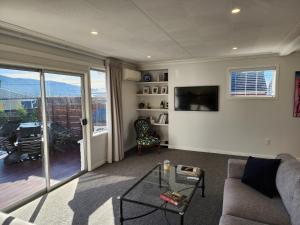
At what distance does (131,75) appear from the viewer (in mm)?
4914

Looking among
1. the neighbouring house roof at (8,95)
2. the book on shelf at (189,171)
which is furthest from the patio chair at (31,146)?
the book on shelf at (189,171)

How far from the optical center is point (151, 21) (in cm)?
225

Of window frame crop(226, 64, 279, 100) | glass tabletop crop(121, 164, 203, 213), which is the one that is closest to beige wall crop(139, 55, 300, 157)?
window frame crop(226, 64, 279, 100)

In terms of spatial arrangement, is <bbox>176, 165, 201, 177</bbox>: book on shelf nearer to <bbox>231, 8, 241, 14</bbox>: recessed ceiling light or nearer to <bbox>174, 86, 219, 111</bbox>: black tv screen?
<bbox>231, 8, 241, 14</bbox>: recessed ceiling light

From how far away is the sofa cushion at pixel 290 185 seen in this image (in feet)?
5.17

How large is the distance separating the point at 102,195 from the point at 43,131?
135 centimetres

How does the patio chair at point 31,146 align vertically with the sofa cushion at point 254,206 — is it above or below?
above

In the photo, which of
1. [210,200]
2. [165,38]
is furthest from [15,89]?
[210,200]

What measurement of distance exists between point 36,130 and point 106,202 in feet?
5.01

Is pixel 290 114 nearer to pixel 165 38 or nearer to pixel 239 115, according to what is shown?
pixel 239 115

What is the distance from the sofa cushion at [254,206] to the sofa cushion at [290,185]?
80mm

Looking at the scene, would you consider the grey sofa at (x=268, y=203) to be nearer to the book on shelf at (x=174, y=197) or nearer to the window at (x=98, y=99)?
the book on shelf at (x=174, y=197)

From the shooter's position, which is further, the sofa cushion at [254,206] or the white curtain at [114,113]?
the white curtain at [114,113]

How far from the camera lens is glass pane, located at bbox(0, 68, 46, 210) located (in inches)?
102
